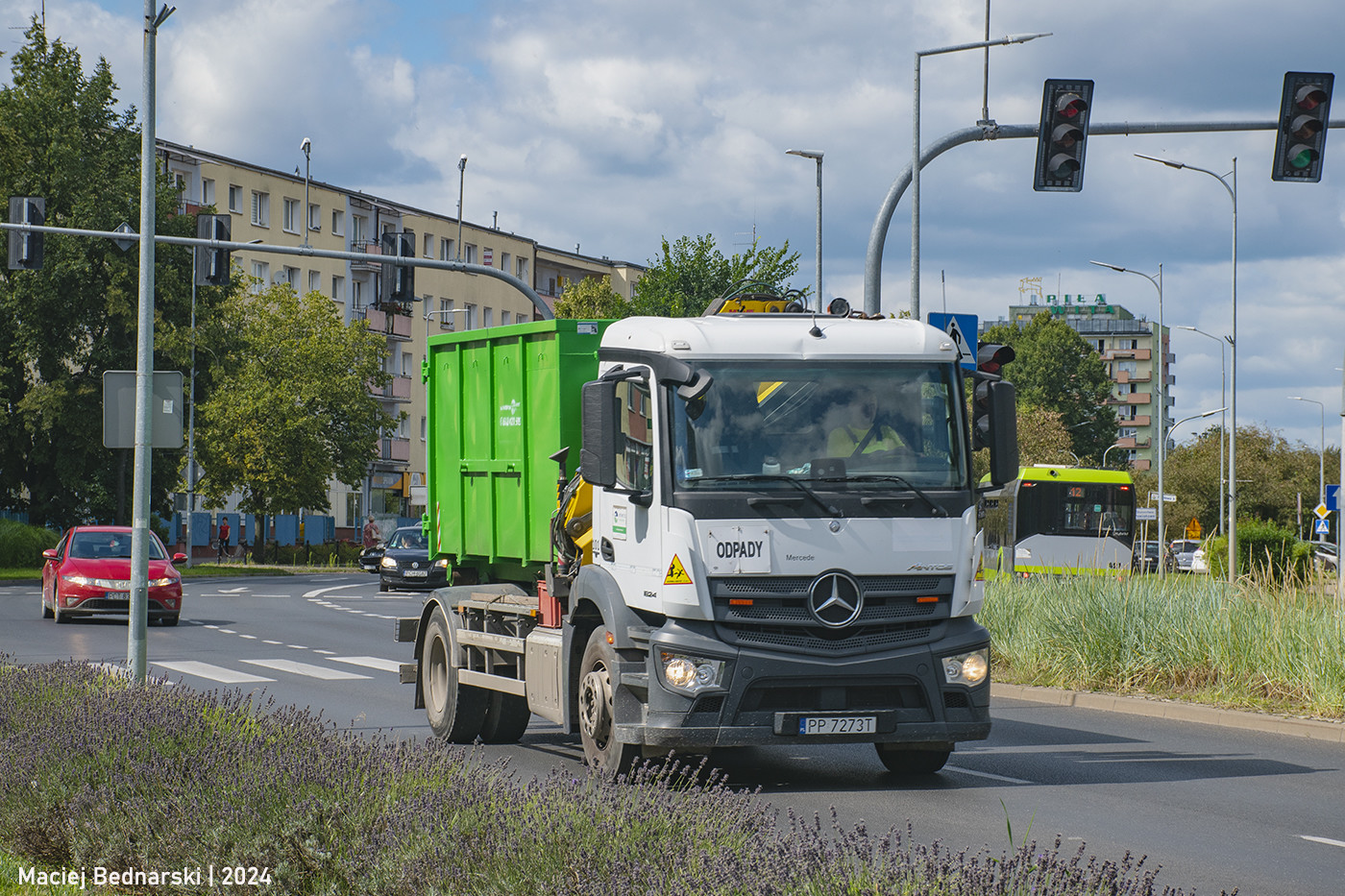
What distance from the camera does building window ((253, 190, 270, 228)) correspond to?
275 feet

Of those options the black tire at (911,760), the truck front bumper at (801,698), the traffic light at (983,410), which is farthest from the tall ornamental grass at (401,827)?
the traffic light at (983,410)

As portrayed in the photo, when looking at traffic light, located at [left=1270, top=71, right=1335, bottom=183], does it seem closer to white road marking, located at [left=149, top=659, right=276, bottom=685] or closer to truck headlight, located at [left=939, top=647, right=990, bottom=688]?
truck headlight, located at [left=939, top=647, right=990, bottom=688]

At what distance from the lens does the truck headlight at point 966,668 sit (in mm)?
10469

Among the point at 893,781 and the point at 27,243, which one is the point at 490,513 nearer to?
the point at 893,781

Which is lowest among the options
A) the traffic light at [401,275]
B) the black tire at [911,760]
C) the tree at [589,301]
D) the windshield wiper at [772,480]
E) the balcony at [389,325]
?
the black tire at [911,760]

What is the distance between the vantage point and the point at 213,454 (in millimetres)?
61344

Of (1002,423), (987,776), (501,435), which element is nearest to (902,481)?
(1002,423)

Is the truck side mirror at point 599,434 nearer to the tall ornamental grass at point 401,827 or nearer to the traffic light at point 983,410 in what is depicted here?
the traffic light at point 983,410

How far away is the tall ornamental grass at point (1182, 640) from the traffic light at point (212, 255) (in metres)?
12.3

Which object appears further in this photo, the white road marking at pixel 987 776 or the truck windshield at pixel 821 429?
the white road marking at pixel 987 776

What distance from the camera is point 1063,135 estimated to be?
17.7 meters

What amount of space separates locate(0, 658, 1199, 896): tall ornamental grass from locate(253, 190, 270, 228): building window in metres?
77.5

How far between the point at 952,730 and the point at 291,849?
506 cm

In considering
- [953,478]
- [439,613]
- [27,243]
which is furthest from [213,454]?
[953,478]
